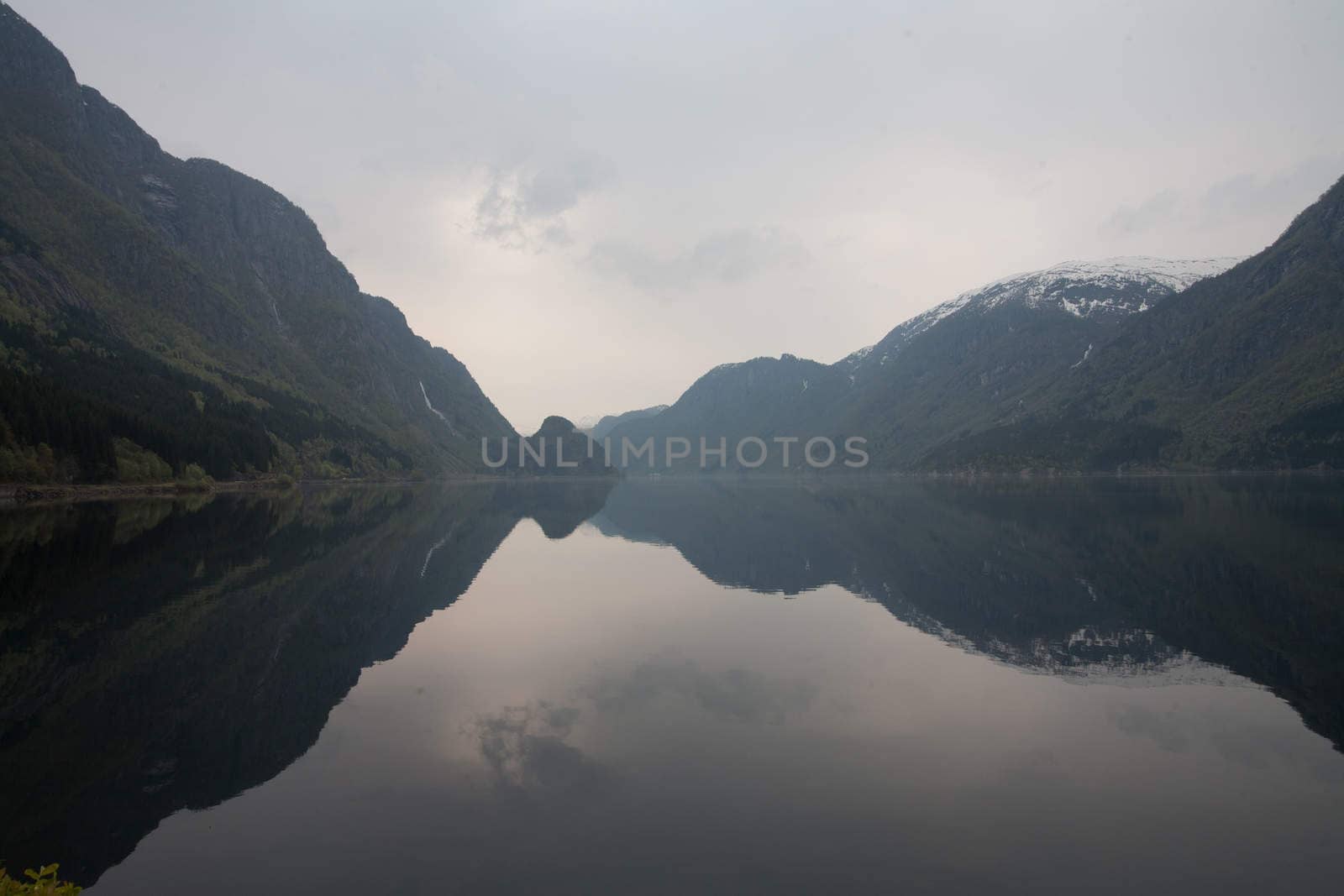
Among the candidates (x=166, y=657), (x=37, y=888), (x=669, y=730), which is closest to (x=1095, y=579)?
(x=669, y=730)

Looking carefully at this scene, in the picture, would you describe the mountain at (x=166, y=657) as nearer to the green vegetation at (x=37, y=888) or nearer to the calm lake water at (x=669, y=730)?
the calm lake water at (x=669, y=730)

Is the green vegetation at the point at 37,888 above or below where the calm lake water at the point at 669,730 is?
above

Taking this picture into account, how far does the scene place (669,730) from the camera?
18047mm

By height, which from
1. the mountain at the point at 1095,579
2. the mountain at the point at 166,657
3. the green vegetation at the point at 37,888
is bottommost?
the mountain at the point at 1095,579

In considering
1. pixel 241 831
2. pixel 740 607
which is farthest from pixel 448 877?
pixel 740 607

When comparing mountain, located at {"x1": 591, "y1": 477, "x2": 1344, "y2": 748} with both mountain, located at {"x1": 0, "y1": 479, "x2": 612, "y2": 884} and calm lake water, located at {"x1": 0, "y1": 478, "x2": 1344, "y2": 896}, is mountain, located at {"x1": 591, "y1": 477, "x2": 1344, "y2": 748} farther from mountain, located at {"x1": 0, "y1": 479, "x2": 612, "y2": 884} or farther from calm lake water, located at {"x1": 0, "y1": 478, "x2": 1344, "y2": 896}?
mountain, located at {"x1": 0, "y1": 479, "x2": 612, "y2": 884}

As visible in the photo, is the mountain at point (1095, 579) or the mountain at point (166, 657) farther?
the mountain at point (1095, 579)

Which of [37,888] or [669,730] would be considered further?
[669,730]

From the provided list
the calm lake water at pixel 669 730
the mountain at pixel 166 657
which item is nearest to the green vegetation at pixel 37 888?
the calm lake water at pixel 669 730

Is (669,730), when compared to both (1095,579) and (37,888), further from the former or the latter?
(1095,579)

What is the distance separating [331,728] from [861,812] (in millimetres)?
12714

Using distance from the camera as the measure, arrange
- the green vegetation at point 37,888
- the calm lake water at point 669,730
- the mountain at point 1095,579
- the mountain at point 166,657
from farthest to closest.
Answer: the mountain at point 1095,579 < the mountain at point 166,657 < the calm lake water at point 669,730 < the green vegetation at point 37,888

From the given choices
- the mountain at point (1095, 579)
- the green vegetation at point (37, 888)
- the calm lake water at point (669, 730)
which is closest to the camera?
the green vegetation at point (37, 888)

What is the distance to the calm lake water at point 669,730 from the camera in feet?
38.8
